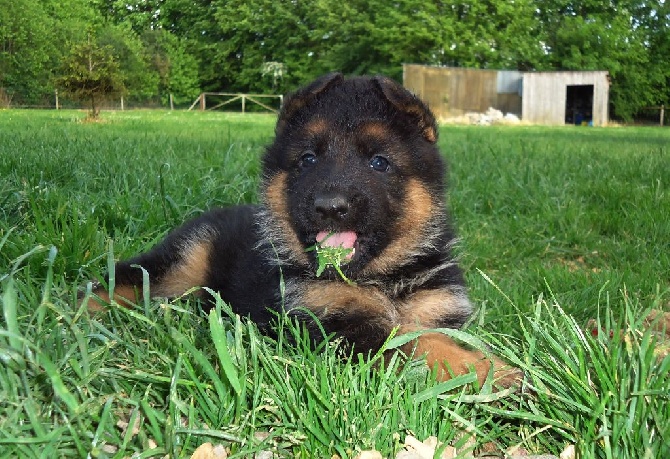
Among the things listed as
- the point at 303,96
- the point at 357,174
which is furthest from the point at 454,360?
the point at 303,96

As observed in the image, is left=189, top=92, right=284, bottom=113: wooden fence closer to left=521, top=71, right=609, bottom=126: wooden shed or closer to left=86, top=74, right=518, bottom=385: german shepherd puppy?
left=521, top=71, right=609, bottom=126: wooden shed

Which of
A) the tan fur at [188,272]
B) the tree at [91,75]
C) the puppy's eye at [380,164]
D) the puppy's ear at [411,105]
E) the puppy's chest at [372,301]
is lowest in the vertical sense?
the tan fur at [188,272]

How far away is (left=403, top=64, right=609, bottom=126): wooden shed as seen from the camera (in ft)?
106

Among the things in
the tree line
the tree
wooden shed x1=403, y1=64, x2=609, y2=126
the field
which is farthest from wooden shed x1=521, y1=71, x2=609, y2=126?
the field

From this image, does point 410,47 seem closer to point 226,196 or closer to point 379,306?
point 226,196

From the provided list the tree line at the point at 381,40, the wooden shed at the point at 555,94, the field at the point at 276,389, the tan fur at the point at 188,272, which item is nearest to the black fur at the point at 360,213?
the field at the point at 276,389

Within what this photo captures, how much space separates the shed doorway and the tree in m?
27.4

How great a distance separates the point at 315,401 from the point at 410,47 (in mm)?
36968

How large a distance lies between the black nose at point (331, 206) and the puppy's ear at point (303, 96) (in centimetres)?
64

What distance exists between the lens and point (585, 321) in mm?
3482

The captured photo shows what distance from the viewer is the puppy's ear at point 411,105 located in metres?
2.96

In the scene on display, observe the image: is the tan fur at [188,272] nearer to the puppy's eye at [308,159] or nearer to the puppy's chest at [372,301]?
the puppy's chest at [372,301]

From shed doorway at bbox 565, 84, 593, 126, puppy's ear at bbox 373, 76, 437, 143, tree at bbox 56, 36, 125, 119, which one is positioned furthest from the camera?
shed doorway at bbox 565, 84, 593, 126

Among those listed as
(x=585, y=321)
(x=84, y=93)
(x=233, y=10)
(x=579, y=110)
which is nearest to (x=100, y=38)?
(x=84, y=93)
